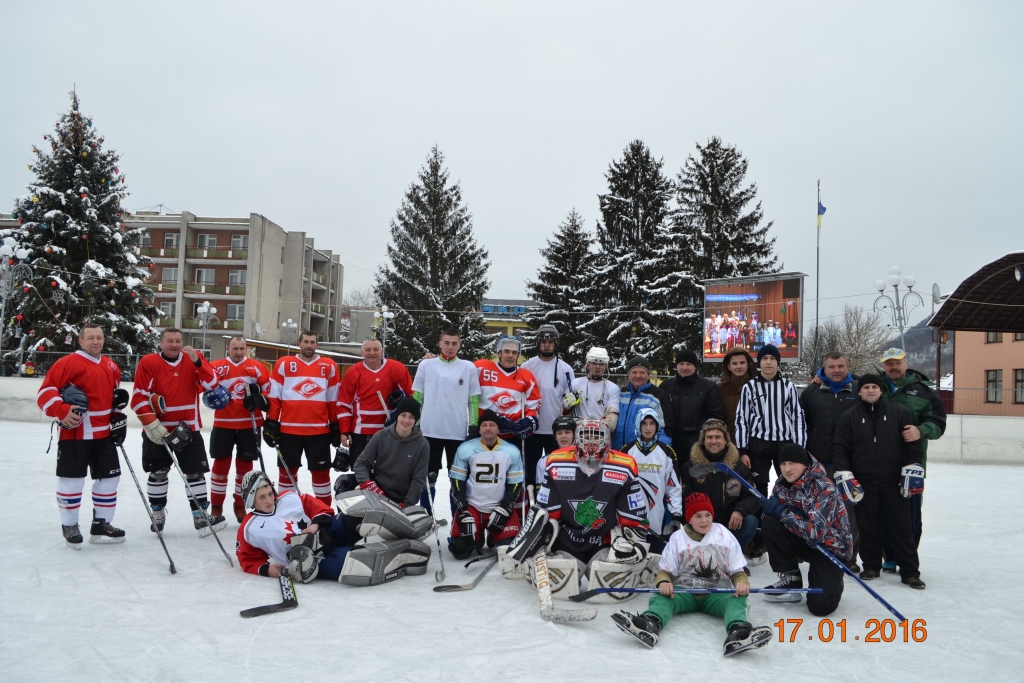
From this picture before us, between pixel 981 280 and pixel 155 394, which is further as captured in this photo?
pixel 981 280

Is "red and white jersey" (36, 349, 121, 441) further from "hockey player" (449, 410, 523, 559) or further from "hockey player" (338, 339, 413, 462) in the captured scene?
"hockey player" (449, 410, 523, 559)

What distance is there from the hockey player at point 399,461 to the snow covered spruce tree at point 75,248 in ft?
57.5

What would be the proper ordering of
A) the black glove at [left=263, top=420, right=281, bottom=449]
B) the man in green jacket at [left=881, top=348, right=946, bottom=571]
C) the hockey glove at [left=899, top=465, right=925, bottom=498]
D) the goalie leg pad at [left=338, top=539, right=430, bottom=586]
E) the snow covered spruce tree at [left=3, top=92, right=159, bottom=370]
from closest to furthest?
the goalie leg pad at [left=338, top=539, right=430, bottom=586]
the hockey glove at [left=899, top=465, right=925, bottom=498]
the man in green jacket at [left=881, top=348, right=946, bottom=571]
the black glove at [left=263, top=420, right=281, bottom=449]
the snow covered spruce tree at [left=3, top=92, right=159, bottom=370]

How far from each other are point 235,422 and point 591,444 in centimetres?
298

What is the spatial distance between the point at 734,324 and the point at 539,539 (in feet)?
54.8

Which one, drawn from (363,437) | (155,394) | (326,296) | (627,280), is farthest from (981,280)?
(326,296)

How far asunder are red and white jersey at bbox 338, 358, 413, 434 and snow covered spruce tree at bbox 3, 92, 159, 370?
16724mm

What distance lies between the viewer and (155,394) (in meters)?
5.25

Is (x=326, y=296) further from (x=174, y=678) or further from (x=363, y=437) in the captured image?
(x=174, y=678)

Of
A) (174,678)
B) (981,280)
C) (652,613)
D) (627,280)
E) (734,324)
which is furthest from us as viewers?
(627,280)

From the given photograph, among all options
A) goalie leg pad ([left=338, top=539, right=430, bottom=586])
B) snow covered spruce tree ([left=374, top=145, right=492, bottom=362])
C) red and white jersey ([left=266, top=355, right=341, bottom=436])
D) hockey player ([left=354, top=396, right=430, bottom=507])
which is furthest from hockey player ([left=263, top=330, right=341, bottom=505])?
snow covered spruce tree ([left=374, top=145, right=492, bottom=362])

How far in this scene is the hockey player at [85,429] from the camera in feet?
15.1

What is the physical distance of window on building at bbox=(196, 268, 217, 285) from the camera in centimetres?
3662

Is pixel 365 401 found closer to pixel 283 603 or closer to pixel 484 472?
pixel 484 472
